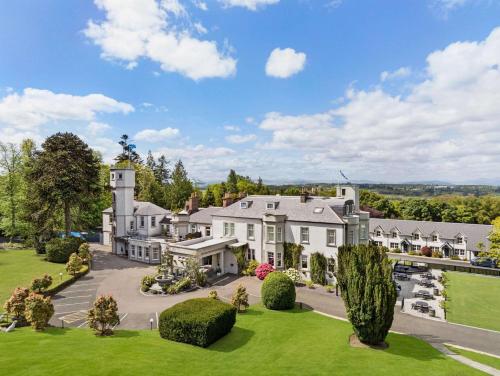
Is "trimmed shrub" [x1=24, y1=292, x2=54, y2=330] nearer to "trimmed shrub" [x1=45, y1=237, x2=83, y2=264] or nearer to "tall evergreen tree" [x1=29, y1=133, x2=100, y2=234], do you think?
"trimmed shrub" [x1=45, y1=237, x2=83, y2=264]

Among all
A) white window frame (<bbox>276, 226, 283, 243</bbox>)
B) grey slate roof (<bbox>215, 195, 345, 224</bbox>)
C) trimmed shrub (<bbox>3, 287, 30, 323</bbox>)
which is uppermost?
grey slate roof (<bbox>215, 195, 345, 224</bbox>)

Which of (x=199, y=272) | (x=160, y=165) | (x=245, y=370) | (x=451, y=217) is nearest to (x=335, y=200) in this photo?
(x=199, y=272)

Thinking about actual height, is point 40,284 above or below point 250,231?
below

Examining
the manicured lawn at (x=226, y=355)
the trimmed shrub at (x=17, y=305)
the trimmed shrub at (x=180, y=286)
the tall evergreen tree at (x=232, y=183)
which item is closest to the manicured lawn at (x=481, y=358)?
the manicured lawn at (x=226, y=355)

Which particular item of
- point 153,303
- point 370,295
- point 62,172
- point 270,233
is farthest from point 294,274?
point 62,172

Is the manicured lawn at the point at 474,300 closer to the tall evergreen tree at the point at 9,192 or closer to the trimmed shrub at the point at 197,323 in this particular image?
the trimmed shrub at the point at 197,323

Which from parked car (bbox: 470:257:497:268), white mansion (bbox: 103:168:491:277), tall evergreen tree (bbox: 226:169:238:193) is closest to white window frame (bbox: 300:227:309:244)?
white mansion (bbox: 103:168:491:277)

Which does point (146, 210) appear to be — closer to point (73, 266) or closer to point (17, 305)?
point (73, 266)
